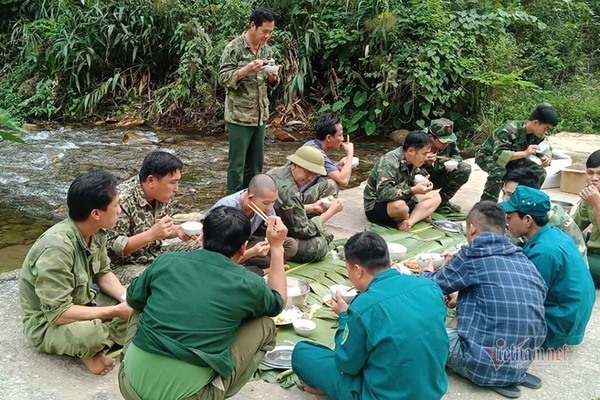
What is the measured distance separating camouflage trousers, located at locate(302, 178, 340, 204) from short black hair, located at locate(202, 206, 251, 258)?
8.03 ft

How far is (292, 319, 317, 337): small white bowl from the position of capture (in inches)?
141

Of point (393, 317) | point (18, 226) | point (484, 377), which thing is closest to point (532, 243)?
point (484, 377)

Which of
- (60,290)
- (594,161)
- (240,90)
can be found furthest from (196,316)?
(240,90)

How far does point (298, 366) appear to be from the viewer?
120 inches

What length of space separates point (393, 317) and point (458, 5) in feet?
31.9

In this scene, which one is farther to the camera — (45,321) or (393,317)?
(45,321)

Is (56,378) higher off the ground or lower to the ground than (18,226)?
higher

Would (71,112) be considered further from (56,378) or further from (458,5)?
(56,378)

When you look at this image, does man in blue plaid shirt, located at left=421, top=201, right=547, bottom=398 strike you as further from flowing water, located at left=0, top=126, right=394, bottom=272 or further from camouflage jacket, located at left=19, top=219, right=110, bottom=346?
flowing water, located at left=0, top=126, right=394, bottom=272

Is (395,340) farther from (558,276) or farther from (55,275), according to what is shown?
(55,275)

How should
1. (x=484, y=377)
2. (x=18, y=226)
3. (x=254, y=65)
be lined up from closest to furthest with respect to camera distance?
(x=484, y=377), (x=254, y=65), (x=18, y=226)

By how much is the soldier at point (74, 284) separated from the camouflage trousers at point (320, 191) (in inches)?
86.9

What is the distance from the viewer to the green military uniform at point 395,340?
2.52 metres

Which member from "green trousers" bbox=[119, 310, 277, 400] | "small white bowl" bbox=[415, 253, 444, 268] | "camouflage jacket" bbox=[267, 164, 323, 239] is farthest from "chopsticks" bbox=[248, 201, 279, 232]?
"small white bowl" bbox=[415, 253, 444, 268]
